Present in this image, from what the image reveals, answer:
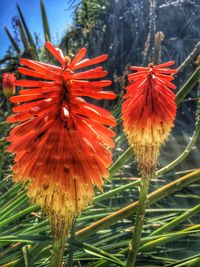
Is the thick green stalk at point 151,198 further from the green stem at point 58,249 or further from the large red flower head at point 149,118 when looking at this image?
the green stem at point 58,249

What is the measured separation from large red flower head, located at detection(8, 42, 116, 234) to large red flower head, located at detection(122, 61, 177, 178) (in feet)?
0.55

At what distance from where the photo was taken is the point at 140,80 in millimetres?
1111

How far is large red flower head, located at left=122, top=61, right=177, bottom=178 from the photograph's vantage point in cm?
104

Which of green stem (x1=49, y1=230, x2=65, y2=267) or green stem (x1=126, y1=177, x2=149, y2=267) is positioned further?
green stem (x1=126, y1=177, x2=149, y2=267)

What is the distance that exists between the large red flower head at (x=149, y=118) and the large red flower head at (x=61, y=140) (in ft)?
0.55

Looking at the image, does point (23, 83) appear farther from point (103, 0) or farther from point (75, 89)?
point (103, 0)

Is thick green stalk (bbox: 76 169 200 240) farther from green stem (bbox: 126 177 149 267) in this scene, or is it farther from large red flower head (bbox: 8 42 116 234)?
large red flower head (bbox: 8 42 116 234)

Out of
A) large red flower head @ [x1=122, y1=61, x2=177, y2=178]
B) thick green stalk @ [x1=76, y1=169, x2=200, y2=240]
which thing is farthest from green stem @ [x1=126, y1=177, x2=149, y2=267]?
thick green stalk @ [x1=76, y1=169, x2=200, y2=240]

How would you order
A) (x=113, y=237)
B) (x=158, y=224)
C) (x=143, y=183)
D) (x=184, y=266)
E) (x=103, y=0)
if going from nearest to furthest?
(x=143, y=183) → (x=184, y=266) → (x=113, y=237) → (x=158, y=224) → (x=103, y=0)

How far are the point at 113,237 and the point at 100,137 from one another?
27.9 inches

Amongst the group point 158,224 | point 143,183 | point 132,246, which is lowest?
point 158,224

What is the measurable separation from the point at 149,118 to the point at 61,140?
286mm

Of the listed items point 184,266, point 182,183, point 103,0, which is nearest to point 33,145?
point 182,183

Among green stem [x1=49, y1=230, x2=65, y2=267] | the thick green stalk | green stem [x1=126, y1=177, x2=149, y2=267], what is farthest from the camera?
the thick green stalk
